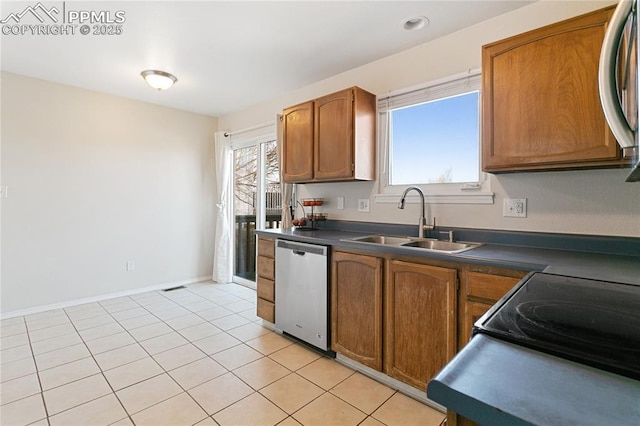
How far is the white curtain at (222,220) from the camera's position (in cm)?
448

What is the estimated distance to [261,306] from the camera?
2.95 metres

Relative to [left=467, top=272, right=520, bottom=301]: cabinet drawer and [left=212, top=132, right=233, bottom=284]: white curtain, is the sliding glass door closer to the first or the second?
[left=212, top=132, right=233, bottom=284]: white curtain

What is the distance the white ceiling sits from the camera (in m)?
2.06

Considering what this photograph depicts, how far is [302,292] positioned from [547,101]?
6.57ft

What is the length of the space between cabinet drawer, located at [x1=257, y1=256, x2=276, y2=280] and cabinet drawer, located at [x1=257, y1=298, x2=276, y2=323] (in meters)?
0.24

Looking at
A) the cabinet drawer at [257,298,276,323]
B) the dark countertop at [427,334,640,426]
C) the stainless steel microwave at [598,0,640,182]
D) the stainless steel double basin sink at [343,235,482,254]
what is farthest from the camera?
the cabinet drawer at [257,298,276,323]

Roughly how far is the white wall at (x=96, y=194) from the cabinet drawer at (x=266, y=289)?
6.60 feet

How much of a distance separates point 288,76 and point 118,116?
2234 mm

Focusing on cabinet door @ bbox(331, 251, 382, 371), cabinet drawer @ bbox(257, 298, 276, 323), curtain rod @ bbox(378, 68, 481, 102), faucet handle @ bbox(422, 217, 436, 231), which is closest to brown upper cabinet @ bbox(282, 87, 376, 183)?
curtain rod @ bbox(378, 68, 481, 102)

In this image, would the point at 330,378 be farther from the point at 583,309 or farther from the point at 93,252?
the point at 93,252

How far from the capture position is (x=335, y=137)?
105 inches

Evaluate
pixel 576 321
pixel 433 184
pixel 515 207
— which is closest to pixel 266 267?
pixel 433 184

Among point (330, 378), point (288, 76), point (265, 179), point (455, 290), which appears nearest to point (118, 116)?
point (265, 179)

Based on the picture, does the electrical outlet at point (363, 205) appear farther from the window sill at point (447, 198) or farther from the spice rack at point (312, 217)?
the spice rack at point (312, 217)
